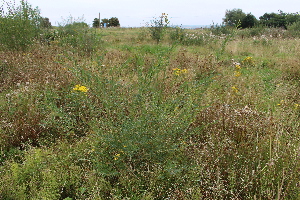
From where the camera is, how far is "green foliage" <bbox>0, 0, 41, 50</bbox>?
609 centimetres

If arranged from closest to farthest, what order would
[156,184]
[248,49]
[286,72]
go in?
[156,184] → [286,72] → [248,49]

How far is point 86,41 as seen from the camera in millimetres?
7188

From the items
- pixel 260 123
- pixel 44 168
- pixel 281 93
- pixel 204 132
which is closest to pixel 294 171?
pixel 260 123

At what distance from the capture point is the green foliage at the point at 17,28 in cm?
609

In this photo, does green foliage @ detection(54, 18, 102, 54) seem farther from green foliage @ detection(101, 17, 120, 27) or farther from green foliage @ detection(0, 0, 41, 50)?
green foliage @ detection(101, 17, 120, 27)

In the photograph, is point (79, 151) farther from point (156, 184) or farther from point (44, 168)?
point (156, 184)

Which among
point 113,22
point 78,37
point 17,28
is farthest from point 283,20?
point 17,28

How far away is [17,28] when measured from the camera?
20.1ft

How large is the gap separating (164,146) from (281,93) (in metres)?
2.89

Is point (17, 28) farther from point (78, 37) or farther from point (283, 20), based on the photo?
point (283, 20)

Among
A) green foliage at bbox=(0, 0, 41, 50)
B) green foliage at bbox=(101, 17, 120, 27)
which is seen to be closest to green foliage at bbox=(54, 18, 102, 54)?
green foliage at bbox=(0, 0, 41, 50)

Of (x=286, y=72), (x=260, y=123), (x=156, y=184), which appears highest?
(x=286, y=72)

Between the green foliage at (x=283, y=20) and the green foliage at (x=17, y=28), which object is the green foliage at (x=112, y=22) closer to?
the green foliage at (x=283, y=20)

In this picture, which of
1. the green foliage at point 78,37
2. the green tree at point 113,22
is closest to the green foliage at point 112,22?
the green tree at point 113,22
